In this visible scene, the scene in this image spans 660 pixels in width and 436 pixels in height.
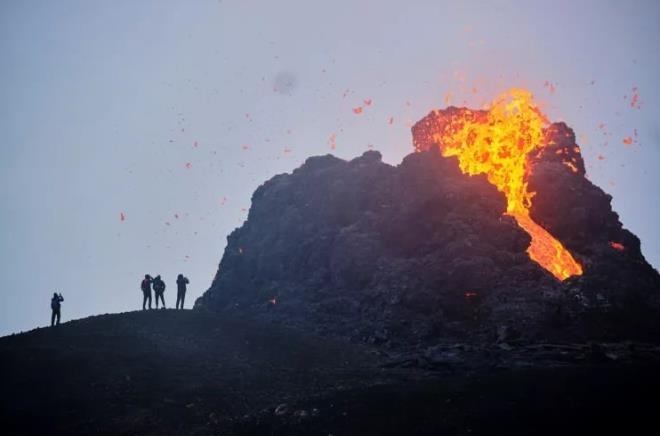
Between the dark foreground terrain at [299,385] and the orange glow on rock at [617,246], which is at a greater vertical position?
the orange glow on rock at [617,246]

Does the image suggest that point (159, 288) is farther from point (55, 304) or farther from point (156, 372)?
point (156, 372)

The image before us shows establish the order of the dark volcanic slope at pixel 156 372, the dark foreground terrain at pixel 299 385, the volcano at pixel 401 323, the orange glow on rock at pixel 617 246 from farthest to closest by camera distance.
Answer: the orange glow on rock at pixel 617 246 < the dark volcanic slope at pixel 156 372 < the volcano at pixel 401 323 < the dark foreground terrain at pixel 299 385

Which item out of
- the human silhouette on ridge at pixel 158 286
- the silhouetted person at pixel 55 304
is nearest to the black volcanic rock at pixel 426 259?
the human silhouette on ridge at pixel 158 286

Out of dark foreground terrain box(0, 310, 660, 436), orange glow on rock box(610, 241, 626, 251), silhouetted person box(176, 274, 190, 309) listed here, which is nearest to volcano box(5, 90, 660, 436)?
dark foreground terrain box(0, 310, 660, 436)

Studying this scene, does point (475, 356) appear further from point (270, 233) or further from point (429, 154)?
point (270, 233)

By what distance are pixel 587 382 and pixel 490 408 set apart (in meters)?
6.31

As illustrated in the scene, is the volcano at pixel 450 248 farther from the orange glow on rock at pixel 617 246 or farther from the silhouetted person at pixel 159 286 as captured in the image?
the silhouetted person at pixel 159 286

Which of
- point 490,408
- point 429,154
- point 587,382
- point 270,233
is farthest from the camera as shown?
point 270,233

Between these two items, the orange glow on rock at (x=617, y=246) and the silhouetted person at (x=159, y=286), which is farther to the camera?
the orange glow on rock at (x=617, y=246)

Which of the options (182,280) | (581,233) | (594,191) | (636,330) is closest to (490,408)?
(636,330)

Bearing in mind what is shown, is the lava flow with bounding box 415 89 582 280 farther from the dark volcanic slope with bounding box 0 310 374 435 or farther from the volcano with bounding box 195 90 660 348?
the dark volcanic slope with bounding box 0 310 374 435

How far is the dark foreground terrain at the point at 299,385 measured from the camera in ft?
62.3

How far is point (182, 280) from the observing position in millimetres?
46750

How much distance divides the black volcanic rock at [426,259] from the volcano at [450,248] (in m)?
0.15
